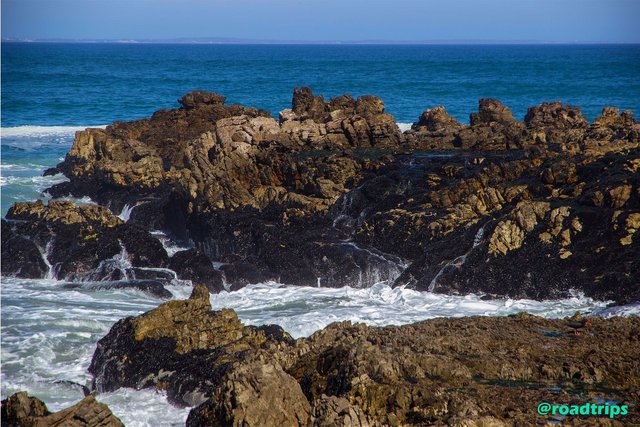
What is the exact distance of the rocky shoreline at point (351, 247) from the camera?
38.2ft

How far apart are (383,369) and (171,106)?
71398 millimetres

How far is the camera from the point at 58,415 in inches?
439

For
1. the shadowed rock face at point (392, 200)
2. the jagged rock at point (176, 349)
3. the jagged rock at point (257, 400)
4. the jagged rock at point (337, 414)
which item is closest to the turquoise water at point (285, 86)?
the shadowed rock face at point (392, 200)

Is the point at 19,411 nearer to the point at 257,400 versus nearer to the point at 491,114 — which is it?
the point at 257,400

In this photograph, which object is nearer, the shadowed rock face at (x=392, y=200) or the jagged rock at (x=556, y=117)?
the shadowed rock face at (x=392, y=200)

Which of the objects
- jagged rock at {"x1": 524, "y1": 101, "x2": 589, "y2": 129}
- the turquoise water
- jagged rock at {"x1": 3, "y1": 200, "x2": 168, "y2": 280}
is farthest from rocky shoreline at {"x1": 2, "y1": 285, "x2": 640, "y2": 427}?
the turquoise water

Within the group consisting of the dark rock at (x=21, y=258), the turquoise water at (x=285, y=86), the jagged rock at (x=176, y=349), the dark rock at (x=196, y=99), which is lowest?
the turquoise water at (x=285, y=86)

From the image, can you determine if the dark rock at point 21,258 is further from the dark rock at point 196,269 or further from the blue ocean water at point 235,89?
the blue ocean water at point 235,89

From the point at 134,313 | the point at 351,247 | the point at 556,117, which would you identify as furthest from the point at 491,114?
the point at 134,313

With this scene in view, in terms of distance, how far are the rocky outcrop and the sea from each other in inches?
108

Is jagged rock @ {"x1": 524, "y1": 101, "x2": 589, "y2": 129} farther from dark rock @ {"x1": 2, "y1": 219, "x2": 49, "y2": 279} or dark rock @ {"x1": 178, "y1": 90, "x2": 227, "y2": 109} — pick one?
dark rock @ {"x1": 2, "y1": 219, "x2": 49, "y2": 279}

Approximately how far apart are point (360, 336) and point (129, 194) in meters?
22.3

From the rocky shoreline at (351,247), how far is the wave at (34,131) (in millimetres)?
17882

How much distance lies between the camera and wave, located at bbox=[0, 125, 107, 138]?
190ft
